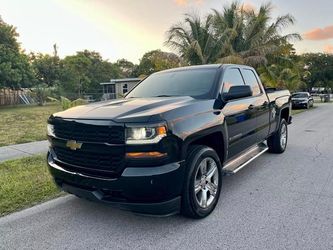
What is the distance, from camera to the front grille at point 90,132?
2951 mm

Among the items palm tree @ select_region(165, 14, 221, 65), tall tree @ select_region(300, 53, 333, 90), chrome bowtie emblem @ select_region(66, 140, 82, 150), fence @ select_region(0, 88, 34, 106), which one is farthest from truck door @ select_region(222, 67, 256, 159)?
tall tree @ select_region(300, 53, 333, 90)

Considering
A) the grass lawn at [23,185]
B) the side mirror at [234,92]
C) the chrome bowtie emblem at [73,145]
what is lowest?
the grass lawn at [23,185]

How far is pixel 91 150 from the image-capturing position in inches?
122

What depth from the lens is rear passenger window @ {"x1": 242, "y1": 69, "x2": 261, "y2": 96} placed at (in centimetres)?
538

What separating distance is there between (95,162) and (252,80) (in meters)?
3.73

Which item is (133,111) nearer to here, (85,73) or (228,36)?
(228,36)

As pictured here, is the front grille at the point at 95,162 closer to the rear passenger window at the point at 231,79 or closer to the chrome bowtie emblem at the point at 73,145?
the chrome bowtie emblem at the point at 73,145

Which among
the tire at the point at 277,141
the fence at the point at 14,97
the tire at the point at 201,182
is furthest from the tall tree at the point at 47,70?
the tire at the point at 201,182

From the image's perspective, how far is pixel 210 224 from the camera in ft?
11.2

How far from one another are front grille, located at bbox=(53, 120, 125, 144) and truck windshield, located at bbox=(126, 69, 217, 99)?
1.46 m

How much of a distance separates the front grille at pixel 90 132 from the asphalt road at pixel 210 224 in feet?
3.55

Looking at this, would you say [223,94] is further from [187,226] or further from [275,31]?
[275,31]

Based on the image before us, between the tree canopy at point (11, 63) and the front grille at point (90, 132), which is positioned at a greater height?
the tree canopy at point (11, 63)

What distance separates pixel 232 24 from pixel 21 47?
2636 cm
